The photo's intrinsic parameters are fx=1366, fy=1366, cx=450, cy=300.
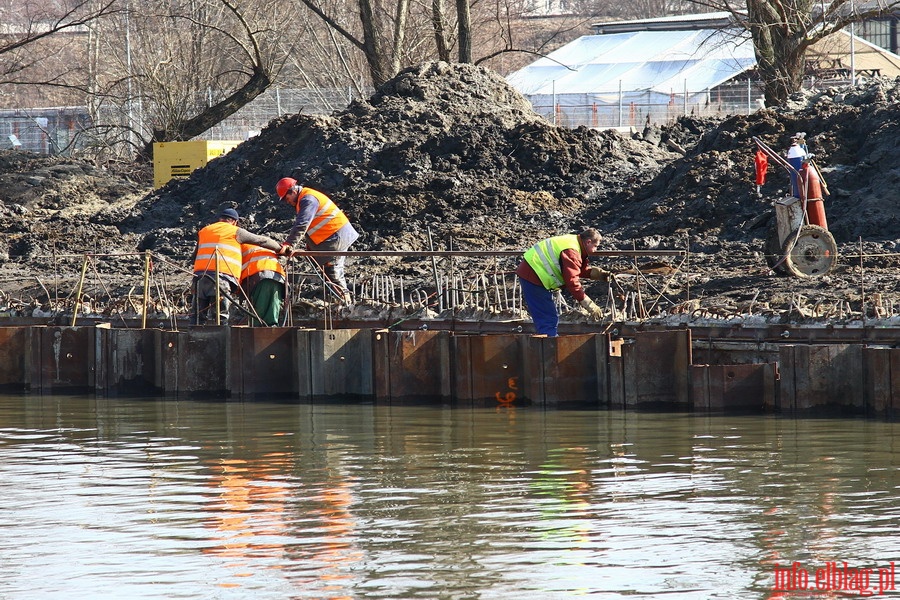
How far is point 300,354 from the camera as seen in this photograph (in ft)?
45.9

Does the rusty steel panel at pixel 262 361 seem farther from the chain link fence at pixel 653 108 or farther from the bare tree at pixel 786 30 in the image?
the chain link fence at pixel 653 108

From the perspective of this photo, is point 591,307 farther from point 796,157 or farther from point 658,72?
point 658,72

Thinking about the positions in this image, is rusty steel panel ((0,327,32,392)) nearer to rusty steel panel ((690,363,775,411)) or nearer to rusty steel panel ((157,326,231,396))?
rusty steel panel ((157,326,231,396))

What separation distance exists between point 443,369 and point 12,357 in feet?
17.7

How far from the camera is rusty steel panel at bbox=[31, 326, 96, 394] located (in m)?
15.3

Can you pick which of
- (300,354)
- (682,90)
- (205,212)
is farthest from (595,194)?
(682,90)

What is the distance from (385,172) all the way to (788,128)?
6.98 meters

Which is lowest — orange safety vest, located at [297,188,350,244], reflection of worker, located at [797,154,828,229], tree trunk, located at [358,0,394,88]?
orange safety vest, located at [297,188,350,244]

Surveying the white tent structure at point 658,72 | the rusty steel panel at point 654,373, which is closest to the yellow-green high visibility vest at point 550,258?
the rusty steel panel at point 654,373

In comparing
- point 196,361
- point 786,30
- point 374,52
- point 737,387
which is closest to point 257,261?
point 196,361

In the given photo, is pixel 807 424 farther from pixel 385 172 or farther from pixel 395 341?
pixel 385 172

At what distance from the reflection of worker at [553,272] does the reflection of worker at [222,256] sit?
3.16 meters

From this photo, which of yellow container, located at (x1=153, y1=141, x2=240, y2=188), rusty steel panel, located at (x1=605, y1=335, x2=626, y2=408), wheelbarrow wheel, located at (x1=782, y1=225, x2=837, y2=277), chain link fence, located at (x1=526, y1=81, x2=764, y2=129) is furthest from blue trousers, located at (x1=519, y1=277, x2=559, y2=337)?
chain link fence, located at (x1=526, y1=81, x2=764, y2=129)

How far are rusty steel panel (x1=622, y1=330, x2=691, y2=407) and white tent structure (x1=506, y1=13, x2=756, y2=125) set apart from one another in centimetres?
3020
